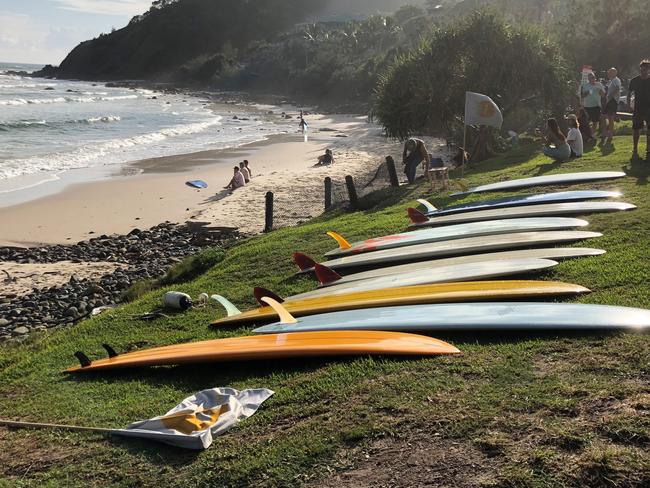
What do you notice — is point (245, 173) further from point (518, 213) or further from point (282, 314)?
point (282, 314)

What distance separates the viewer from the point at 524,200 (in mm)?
8680

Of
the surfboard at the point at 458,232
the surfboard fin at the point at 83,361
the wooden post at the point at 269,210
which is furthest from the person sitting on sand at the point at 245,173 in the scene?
the surfboard fin at the point at 83,361

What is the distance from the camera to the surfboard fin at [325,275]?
673 cm

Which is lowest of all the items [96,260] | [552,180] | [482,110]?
[96,260]

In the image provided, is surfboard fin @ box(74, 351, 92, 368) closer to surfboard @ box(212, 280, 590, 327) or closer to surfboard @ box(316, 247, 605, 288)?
surfboard @ box(212, 280, 590, 327)

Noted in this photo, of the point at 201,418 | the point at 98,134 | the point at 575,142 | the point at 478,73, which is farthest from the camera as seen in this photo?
the point at 98,134

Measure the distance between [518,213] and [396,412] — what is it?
5.01 meters

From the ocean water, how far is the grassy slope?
15.9 meters

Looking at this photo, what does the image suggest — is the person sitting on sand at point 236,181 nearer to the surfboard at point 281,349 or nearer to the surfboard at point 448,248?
the surfboard at point 448,248

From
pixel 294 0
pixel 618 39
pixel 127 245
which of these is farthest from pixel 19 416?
pixel 294 0

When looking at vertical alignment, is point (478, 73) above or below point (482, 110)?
above

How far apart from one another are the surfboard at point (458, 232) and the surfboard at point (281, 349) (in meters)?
2.95

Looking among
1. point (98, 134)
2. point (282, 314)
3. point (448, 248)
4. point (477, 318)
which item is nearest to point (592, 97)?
point (448, 248)

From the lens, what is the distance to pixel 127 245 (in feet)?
42.5
